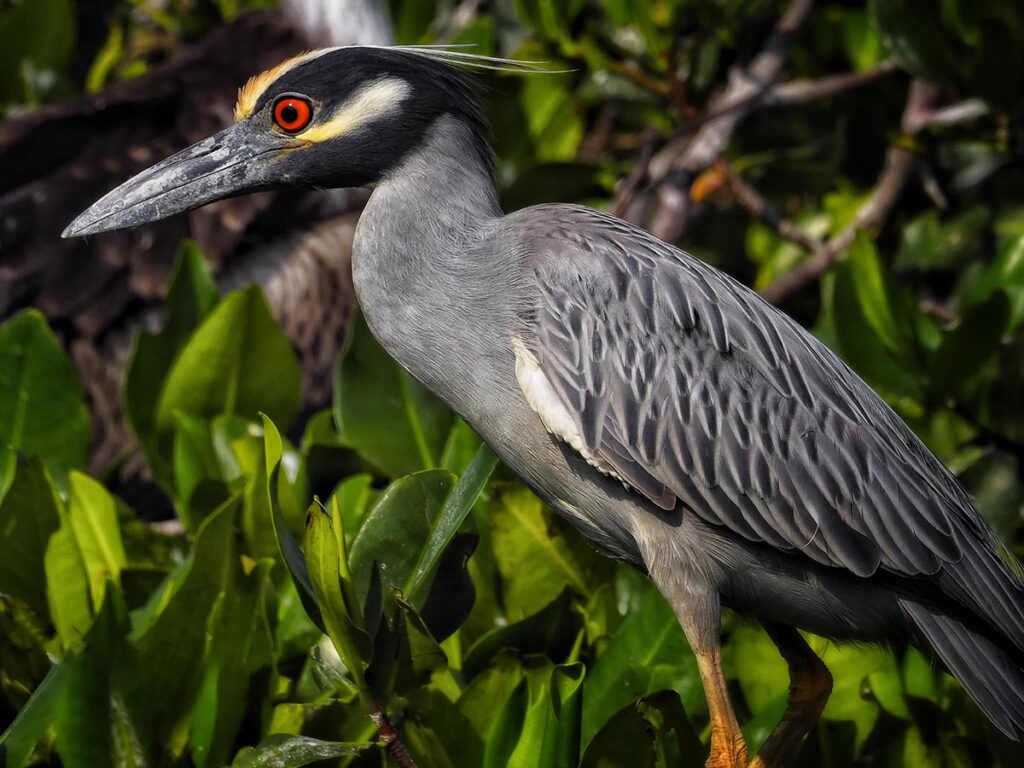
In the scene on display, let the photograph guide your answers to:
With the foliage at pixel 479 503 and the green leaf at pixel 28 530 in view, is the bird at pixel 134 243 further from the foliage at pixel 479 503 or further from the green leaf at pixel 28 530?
the green leaf at pixel 28 530

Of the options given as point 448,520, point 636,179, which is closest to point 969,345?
point 636,179

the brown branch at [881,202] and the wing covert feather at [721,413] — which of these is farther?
the brown branch at [881,202]

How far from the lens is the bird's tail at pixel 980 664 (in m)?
2.57

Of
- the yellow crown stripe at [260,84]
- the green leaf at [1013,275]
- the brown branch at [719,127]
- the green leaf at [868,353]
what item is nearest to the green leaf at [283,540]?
the yellow crown stripe at [260,84]

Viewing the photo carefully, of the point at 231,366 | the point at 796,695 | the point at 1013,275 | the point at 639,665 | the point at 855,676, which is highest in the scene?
the point at 231,366

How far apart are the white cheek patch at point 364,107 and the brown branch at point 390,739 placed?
4.58 ft

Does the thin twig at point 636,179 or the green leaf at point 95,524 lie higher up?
the thin twig at point 636,179

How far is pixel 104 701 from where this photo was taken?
7.32 feet

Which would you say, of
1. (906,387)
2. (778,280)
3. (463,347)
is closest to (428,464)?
Result: (463,347)

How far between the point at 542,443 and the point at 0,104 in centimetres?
423

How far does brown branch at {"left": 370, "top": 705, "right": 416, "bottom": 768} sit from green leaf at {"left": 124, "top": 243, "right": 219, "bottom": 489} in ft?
4.57

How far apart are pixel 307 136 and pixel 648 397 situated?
1.06 m

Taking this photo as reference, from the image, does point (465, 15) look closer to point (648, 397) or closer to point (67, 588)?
point (648, 397)

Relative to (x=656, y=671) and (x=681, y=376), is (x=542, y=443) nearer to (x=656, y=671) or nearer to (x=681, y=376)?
(x=681, y=376)
